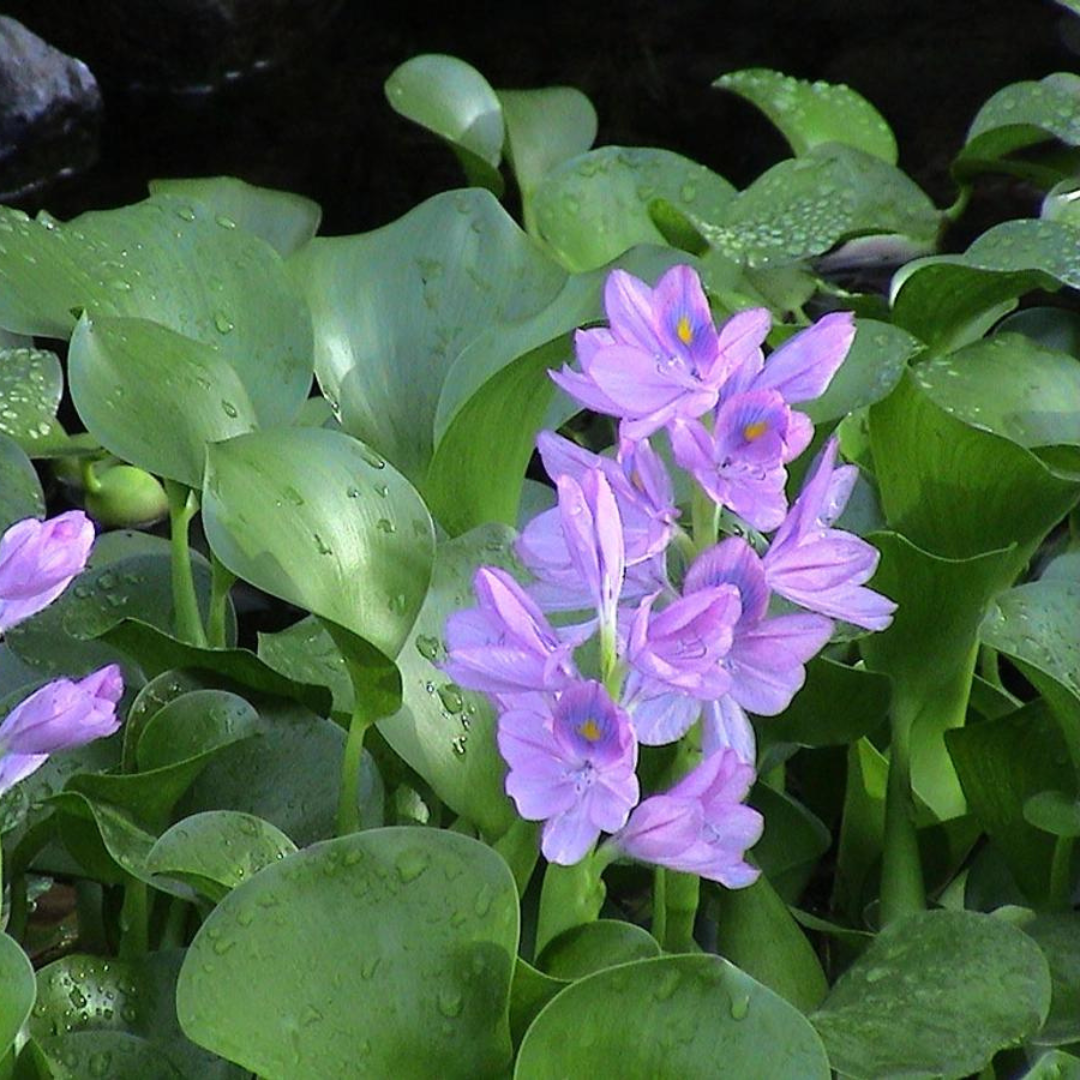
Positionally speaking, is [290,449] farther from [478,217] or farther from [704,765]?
[478,217]

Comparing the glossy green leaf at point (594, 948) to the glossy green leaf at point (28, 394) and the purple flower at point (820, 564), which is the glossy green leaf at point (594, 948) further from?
the glossy green leaf at point (28, 394)

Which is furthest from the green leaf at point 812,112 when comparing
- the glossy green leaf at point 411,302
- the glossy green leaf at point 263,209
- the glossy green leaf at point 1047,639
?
Result: the glossy green leaf at point 1047,639

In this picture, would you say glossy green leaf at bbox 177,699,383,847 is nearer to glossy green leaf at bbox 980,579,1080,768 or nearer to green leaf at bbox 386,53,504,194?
glossy green leaf at bbox 980,579,1080,768

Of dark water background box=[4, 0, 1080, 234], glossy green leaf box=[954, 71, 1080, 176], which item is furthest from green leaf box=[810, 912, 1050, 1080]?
dark water background box=[4, 0, 1080, 234]

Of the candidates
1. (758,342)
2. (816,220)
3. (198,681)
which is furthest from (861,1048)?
(816,220)

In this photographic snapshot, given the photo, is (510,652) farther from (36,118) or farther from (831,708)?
(36,118)

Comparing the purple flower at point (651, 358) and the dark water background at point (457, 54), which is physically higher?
the purple flower at point (651, 358)
